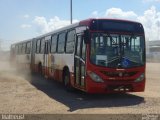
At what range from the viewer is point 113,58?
46.1 feet

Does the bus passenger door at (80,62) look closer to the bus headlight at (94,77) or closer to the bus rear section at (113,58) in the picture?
the bus rear section at (113,58)

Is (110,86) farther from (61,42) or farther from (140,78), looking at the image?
(61,42)

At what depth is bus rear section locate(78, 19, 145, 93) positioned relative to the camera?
13.9 meters

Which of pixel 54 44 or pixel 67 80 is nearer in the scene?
pixel 67 80

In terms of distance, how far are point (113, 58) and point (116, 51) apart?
1.04 feet

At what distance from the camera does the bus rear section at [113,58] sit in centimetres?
1387

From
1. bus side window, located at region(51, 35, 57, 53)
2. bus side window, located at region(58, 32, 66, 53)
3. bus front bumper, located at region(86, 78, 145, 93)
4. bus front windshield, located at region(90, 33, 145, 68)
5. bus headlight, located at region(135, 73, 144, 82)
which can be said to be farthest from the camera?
bus side window, located at region(51, 35, 57, 53)

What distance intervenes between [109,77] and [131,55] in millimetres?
1280

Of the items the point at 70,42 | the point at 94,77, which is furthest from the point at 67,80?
the point at 94,77

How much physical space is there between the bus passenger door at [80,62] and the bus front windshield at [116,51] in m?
0.61

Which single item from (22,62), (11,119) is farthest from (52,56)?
(22,62)

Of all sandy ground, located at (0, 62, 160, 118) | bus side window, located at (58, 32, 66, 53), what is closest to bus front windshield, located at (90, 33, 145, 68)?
sandy ground, located at (0, 62, 160, 118)

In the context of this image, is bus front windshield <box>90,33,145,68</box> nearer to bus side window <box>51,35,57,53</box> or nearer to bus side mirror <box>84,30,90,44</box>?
Result: bus side mirror <box>84,30,90,44</box>

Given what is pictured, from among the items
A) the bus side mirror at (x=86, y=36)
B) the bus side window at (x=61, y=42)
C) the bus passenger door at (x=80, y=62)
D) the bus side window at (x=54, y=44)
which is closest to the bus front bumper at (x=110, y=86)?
the bus passenger door at (x=80, y=62)
